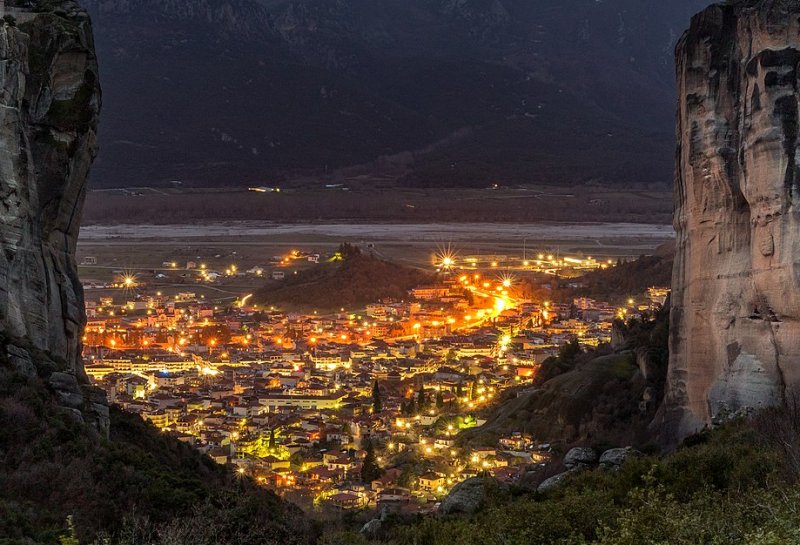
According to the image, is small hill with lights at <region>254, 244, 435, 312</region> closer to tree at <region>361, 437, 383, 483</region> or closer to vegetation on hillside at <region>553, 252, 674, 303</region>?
vegetation on hillside at <region>553, 252, 674, 303</region>

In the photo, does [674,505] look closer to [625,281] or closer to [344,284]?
[625,281]

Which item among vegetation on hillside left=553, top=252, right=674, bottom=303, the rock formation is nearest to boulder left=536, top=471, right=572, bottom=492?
the rock formation

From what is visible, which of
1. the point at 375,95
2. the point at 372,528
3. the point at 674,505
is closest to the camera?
the point at 674,505

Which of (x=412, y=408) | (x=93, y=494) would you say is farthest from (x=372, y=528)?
(x=412, y=408)

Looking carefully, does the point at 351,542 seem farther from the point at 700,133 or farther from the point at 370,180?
the point at 370,180

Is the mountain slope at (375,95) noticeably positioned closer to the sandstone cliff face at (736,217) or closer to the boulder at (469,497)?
the sandstone cliff face at (736,217)
